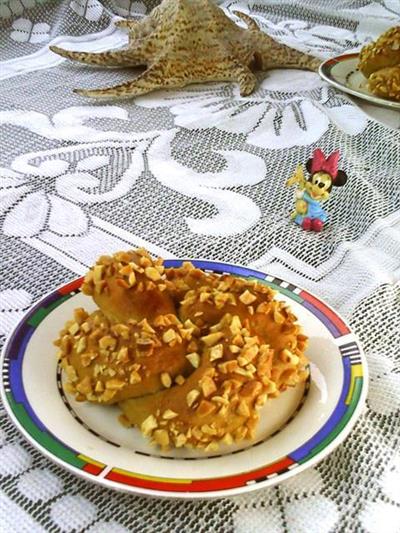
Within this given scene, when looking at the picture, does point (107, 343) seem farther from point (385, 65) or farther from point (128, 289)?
point (385, 65)

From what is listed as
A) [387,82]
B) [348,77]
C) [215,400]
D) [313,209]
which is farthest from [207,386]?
[348,77]

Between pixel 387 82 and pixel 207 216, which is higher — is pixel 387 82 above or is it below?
above

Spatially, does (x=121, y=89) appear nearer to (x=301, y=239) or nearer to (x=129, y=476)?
(x=301, y=239)

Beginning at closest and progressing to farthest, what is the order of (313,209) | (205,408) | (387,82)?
(205,408) < (313,209) < (387,82)

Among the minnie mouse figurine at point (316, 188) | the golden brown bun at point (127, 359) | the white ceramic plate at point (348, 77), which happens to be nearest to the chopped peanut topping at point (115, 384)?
the golden brown bun at point (127, 359)

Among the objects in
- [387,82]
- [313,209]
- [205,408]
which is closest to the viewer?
[205,408]

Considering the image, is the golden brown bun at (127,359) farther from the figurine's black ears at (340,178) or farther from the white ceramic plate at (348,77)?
the white ceramic plate at (348,77)

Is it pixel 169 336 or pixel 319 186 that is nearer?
pixel 169 336

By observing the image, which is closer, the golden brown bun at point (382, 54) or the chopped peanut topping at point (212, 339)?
the chopped peanut topping at point (212, 339)
